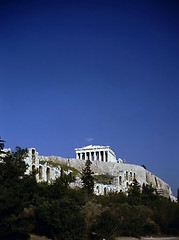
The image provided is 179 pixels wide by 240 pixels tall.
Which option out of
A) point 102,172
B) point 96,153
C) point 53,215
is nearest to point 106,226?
point 53,215

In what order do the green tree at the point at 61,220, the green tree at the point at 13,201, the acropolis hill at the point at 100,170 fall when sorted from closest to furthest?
the green tree at the point at 13,201 < the green tree at the point at 61,220 < the acropolis hill at the point at 100,170

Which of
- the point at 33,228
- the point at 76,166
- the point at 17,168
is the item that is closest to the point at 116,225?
the point at 33,228

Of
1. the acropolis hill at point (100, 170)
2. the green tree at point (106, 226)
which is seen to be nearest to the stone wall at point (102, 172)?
the acropolis hill at point (100, 170)

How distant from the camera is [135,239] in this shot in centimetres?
2505

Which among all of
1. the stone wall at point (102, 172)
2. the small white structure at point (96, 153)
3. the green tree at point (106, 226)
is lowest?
the green tree at point (106, 226)

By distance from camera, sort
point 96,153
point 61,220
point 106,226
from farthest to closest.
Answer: point 96,153 → point 106,226 → point 61,220

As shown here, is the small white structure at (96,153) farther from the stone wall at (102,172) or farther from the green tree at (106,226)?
the green tree at (106,226)

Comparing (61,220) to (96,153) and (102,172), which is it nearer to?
(102,172)

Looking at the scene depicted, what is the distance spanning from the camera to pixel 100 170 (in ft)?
268

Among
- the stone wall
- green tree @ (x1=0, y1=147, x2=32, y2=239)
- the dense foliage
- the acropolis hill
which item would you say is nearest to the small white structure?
the acropolis hill

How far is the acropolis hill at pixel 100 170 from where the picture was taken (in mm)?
53969

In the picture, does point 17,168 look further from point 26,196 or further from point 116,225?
point 116,225

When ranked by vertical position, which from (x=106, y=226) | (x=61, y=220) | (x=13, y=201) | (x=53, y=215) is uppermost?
(x=13, y=201)

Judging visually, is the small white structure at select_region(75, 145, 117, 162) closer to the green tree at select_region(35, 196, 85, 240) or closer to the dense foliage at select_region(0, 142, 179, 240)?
the dense foliage at select_region(0, 142, 179, 240)
